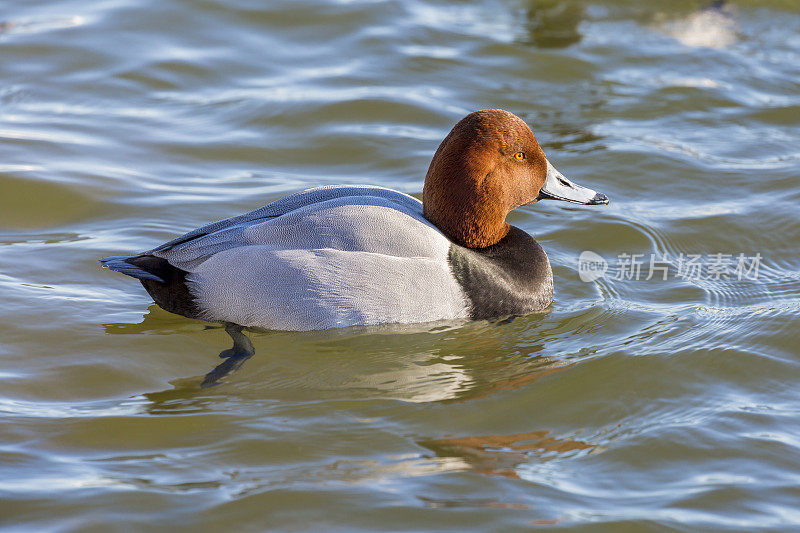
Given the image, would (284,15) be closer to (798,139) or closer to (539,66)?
(539,66)

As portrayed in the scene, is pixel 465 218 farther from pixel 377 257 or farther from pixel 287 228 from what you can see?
pixel 287 228

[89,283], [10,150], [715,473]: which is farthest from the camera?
[10,150]

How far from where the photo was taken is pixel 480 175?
508 centimetres

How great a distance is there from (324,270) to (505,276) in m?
1.01

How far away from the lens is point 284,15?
1008cm

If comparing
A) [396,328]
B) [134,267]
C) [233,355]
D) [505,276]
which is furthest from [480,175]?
[134,267]

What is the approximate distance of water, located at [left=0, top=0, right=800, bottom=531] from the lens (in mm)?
3758

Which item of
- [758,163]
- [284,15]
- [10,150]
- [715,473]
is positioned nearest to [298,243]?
[715,473]

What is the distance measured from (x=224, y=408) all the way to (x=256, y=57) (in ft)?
18.4

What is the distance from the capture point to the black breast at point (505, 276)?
16.3 ft

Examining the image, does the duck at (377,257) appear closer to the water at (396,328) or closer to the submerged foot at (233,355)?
the submerged foot at (233,355)

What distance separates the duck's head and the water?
553 mm

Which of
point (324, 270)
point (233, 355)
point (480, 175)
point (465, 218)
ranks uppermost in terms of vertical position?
point (480, 175)

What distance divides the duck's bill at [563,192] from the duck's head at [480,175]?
4.8 inches
